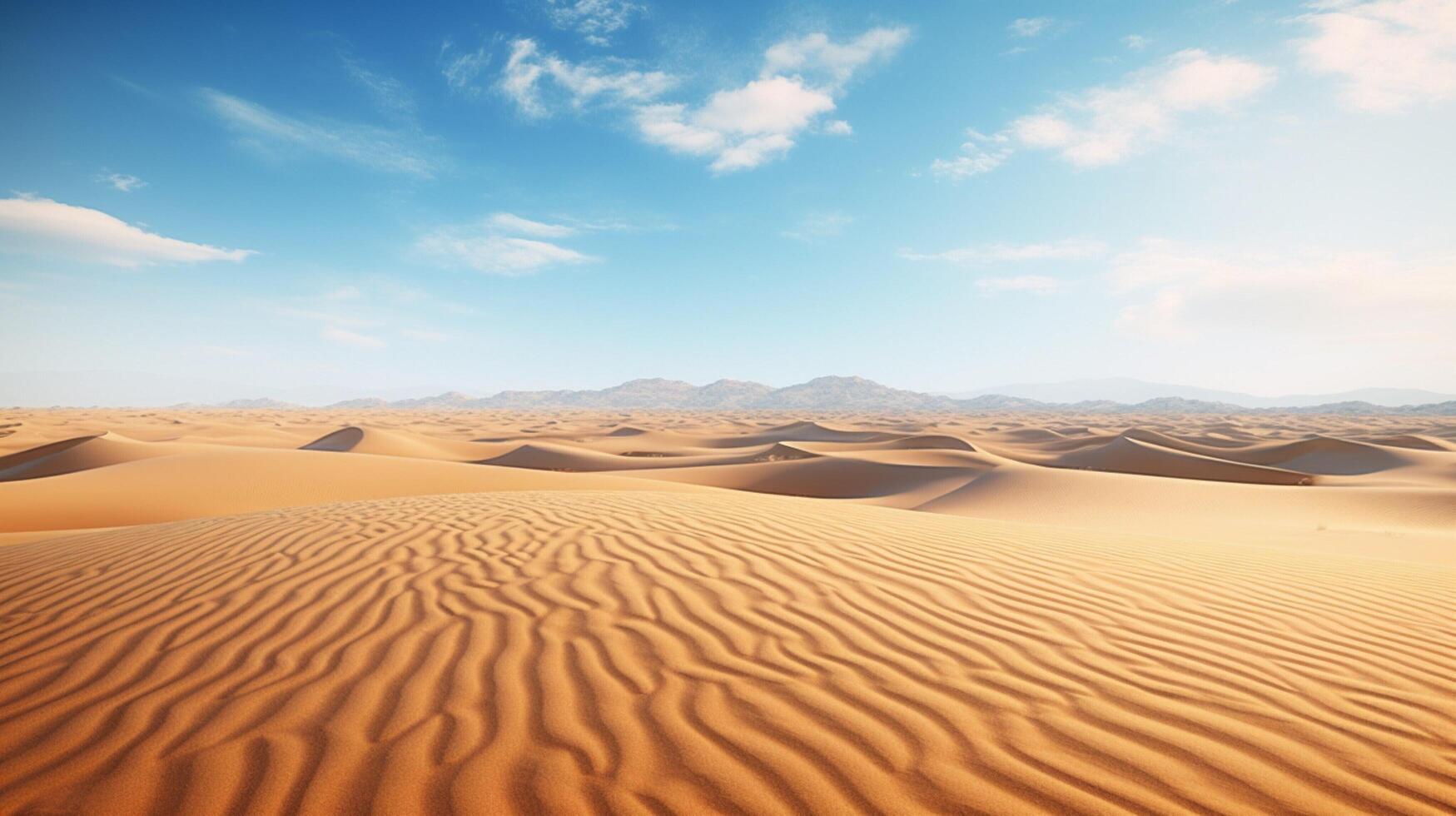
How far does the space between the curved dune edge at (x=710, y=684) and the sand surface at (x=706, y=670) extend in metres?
0.02

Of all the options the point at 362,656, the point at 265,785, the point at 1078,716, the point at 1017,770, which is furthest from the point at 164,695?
the point at 1078,716

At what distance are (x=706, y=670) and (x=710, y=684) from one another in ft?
0.41

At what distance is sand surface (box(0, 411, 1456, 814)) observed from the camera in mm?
2082

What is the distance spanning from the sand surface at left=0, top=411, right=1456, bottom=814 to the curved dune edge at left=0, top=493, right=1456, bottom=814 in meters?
0.02

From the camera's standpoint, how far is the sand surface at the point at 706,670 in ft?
6.83

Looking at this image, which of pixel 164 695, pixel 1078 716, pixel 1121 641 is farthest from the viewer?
pixel 1121 641

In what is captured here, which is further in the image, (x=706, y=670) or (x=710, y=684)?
(x=706, y=670)

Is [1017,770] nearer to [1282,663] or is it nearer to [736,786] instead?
[736,786]

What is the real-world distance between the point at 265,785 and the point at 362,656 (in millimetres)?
961

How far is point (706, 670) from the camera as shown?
284 cm

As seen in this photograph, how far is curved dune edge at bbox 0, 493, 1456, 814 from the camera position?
2.07 metres

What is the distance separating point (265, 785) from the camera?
2.07 meters

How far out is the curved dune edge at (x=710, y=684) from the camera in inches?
81.5

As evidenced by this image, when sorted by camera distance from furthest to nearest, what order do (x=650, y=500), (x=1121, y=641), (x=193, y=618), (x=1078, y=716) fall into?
(x=650, y=500), (x=193, y=618), (x=1121, y=641), (x=1078, y=716)
